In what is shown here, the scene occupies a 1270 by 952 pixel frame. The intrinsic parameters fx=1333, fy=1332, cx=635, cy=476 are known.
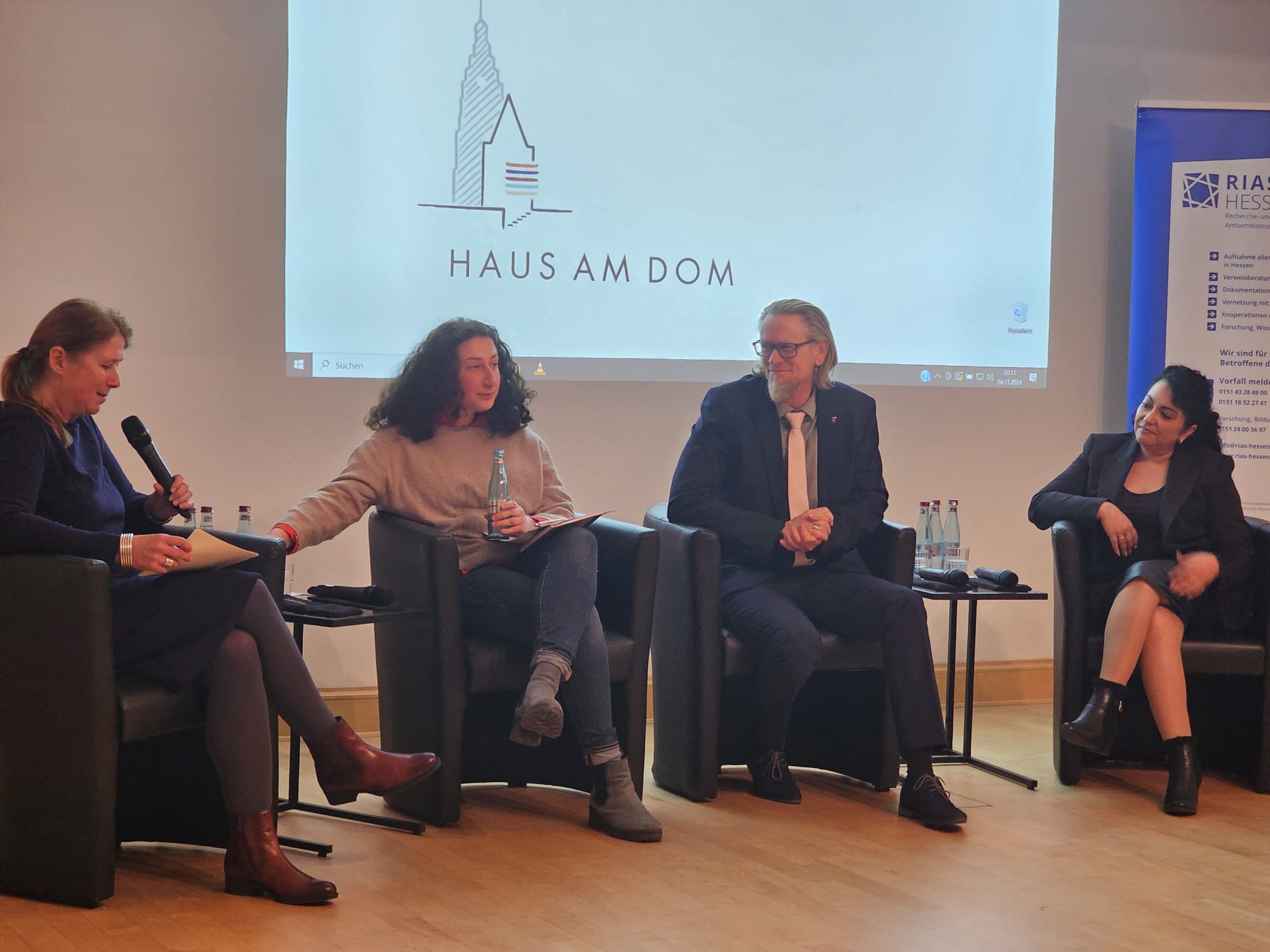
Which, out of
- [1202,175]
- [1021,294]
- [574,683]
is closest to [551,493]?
[574,683]

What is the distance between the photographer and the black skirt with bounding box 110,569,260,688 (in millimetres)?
2441

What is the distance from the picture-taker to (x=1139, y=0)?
15.6ft

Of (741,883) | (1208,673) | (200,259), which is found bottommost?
(741,883)

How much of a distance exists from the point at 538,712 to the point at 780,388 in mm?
1232

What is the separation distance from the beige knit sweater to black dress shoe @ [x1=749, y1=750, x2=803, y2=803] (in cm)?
81

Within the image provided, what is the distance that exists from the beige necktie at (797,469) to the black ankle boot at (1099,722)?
0.80 m

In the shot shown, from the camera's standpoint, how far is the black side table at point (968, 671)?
140 inches

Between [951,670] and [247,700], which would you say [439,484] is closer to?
[247,700]

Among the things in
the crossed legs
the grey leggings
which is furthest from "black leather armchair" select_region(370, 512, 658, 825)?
the crossed legs

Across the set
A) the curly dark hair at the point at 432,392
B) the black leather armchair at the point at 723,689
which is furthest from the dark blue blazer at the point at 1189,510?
the curly dark hair at the point at 432,392

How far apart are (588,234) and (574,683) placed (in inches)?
65.9

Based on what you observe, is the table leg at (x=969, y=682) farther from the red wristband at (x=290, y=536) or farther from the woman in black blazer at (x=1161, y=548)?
the red wristband at (x=290, y=536)

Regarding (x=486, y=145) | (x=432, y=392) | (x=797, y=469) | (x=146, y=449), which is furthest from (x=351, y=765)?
(x=486, y=145)

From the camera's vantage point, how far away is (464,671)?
3.00 meters
